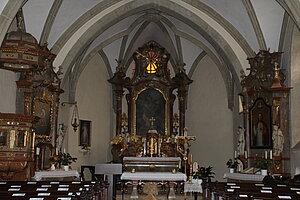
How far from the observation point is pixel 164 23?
18.6 meters

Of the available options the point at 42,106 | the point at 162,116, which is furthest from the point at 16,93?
the point at 162,116

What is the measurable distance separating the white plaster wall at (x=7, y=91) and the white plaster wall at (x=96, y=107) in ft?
17.0

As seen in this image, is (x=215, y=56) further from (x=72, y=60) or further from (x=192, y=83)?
(x=72, y=60)

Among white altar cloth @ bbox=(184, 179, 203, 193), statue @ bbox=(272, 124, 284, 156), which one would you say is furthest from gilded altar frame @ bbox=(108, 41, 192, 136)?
white altar cloth @ bbox=(184, 179, 203, 193)

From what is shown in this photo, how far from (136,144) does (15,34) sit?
9.77 m

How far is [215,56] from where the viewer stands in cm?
1848

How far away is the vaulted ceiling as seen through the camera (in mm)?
13844

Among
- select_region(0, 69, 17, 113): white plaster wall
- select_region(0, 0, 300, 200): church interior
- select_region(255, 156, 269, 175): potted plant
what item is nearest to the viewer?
select_region(0, 0, 300, 200): church interior

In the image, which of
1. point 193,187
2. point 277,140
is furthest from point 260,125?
point 193,187

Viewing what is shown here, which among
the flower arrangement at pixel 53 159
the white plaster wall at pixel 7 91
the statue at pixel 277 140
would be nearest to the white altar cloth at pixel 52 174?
the flower arrangement at pixel 53 159

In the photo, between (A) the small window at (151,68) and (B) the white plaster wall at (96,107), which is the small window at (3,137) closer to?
(B) the white plaster wall at (96,107)

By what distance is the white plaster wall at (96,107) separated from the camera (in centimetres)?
1842

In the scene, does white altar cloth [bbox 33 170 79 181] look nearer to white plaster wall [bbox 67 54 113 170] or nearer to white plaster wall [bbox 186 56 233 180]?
white plaster wall [bbox 67 54 113 170]

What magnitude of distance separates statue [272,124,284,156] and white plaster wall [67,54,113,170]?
8.00m
